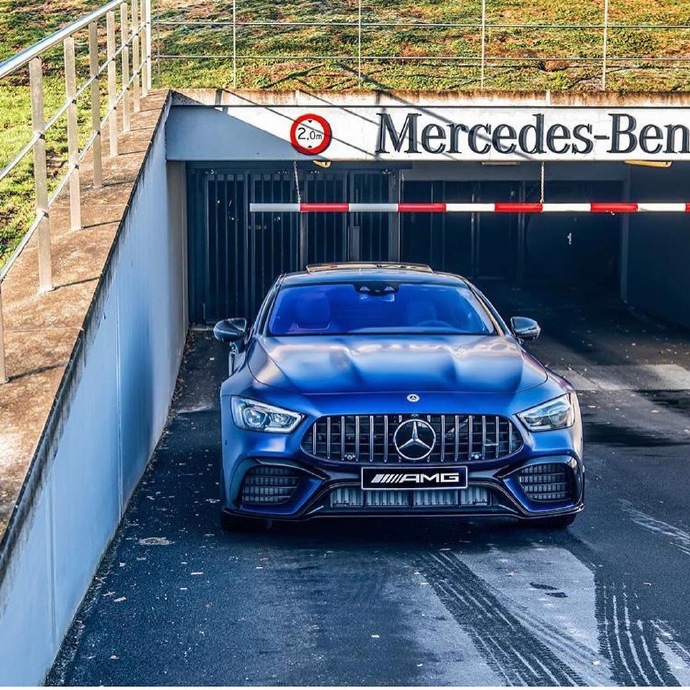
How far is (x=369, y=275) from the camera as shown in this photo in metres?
9.52

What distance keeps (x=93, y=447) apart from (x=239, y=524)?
1.31m

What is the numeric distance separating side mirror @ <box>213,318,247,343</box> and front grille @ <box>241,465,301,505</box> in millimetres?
1908

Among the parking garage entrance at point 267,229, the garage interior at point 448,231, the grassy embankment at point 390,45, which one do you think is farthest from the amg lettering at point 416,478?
the parking garage entrance at point 267,229

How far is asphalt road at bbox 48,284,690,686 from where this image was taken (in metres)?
5.37

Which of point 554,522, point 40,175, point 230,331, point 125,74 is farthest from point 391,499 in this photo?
point 125,74

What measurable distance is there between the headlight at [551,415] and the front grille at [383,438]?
21cm

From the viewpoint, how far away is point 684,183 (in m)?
21.6

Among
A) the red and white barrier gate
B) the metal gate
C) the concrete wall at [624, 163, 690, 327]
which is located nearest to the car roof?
the red and white barrier gate

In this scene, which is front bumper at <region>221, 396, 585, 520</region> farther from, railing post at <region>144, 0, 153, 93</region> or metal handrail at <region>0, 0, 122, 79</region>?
railing post at <region>144, 0, 153, 93</region>

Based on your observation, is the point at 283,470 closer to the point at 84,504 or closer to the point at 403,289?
the point at 84,504

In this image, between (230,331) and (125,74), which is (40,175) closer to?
(230,331)

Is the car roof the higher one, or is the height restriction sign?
the height restriction sign

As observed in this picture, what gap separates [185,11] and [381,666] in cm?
1987

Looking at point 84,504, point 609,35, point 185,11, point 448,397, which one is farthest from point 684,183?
point 84,504
